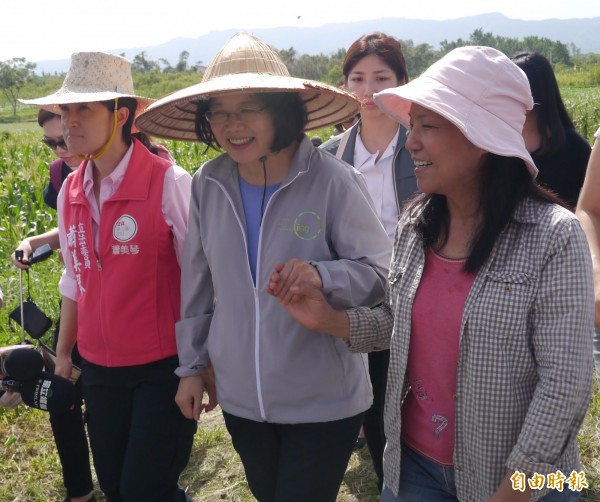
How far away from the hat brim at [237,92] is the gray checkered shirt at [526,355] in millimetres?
808

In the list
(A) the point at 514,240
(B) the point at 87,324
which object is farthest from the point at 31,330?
(A) the point at 514,240

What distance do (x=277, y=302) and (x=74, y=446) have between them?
157 centimetres

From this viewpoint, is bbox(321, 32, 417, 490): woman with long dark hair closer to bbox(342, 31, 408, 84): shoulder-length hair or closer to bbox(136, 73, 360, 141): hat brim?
bbox(342, 31, 408, 84): shoulder-length hair

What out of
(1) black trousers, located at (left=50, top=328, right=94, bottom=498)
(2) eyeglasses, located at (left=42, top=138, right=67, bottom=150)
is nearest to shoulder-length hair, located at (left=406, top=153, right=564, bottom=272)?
(1) black trousers, located at (left=50, top=328, right=94, bottom=498)

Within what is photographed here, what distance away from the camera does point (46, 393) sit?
2594 millimetres

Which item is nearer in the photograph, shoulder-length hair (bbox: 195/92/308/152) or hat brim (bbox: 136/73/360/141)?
hat brim (bbox: 136/73/360/141)

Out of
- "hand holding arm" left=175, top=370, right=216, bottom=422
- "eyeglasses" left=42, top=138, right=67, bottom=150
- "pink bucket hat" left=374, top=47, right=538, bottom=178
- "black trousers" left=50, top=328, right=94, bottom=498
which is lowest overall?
"black trousers" left=50, top=328, right=94, bottom=498

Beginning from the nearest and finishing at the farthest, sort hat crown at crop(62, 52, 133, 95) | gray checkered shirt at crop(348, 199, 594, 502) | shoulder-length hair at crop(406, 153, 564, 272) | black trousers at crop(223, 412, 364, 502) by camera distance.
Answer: gray checkered shirt at crop(348, 199, 594, 502), shoulder-length hair at crop(406, 153, 564, 272), black trousers at crop(223, 412, 364, 502), hat crown at crop(62, 52, 133, 95)

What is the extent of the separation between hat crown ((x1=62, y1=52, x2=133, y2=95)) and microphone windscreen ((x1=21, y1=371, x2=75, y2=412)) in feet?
3.65

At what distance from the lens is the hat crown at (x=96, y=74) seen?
8.68ft

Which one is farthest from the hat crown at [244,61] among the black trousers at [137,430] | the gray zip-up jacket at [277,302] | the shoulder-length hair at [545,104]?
the shoulder-length hair at [545,104]

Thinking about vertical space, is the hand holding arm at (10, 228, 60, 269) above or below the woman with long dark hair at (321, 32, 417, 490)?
below

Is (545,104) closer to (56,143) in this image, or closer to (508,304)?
(508,304)

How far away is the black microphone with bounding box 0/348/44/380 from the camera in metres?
2.54
